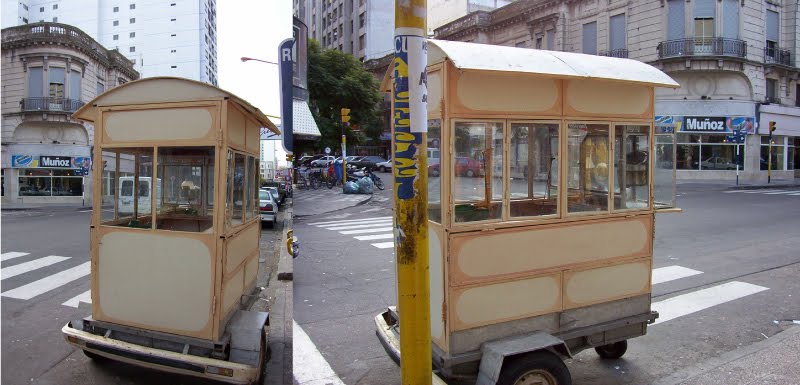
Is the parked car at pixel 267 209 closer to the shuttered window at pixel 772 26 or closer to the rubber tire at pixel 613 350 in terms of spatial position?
the rubber tire at pixel 613 350

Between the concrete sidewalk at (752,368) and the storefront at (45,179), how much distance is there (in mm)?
31916

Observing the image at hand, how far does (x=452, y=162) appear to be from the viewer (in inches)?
140

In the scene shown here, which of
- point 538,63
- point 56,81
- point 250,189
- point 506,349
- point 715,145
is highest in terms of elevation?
point 56,81

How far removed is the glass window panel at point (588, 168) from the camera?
417 cm

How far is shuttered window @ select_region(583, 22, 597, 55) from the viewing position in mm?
33031

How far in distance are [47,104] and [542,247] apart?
33351 mm

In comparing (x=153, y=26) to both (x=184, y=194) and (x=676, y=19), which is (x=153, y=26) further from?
(x=676, y=19)

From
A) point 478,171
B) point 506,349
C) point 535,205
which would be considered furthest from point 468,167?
point 506,349

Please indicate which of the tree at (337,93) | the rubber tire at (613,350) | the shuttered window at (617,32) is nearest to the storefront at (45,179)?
the tree at (337,93)

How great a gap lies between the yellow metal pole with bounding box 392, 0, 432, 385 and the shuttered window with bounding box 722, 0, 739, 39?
108 feet

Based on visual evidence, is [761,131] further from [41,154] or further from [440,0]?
[41,154]

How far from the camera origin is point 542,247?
12.9ft

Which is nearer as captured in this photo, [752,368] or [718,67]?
[752,368]

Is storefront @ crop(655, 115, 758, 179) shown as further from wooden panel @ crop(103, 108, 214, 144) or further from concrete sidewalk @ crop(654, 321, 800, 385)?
wooden panel @ crop(103, 108, 214, 144)
